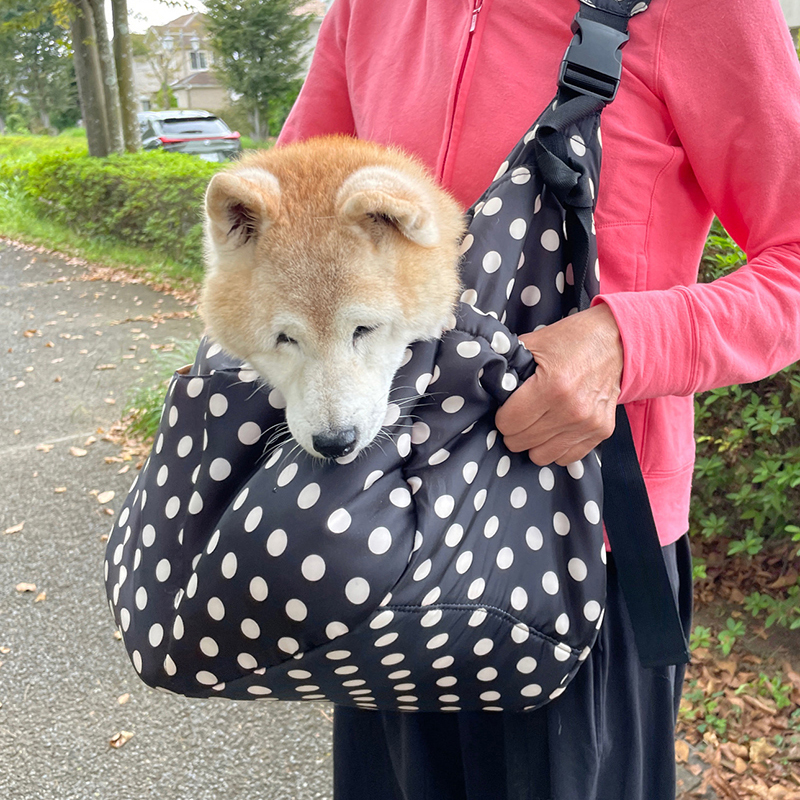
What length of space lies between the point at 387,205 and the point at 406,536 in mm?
618

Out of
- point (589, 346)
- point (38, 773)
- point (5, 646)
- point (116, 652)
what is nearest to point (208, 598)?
point (589, 346)

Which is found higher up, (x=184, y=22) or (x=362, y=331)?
(x=362, y=331)

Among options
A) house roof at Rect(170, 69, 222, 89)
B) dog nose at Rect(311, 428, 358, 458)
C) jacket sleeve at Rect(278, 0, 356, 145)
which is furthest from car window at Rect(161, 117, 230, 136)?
house roof at Rect(170, 69, 222, 89)

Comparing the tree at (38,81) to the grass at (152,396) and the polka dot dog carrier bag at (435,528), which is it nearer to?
the grass at (152,396)

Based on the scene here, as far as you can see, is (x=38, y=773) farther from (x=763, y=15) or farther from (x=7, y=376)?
(x=7, y=376)

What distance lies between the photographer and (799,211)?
1.25m

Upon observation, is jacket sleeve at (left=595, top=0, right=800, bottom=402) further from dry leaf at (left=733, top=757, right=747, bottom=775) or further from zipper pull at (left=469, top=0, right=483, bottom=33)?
dry leaf at (left=733, top=757, right=747, bottom=775)

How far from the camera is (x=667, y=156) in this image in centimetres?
133

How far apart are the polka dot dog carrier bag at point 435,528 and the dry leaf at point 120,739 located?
6.87ft

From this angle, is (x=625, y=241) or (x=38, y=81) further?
(x=38, y=81)

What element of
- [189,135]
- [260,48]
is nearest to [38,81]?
[260,48]

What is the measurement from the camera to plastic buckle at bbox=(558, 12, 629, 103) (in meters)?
1.25

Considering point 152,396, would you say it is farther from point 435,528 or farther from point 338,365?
point 435,528

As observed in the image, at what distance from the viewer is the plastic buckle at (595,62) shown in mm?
1253
